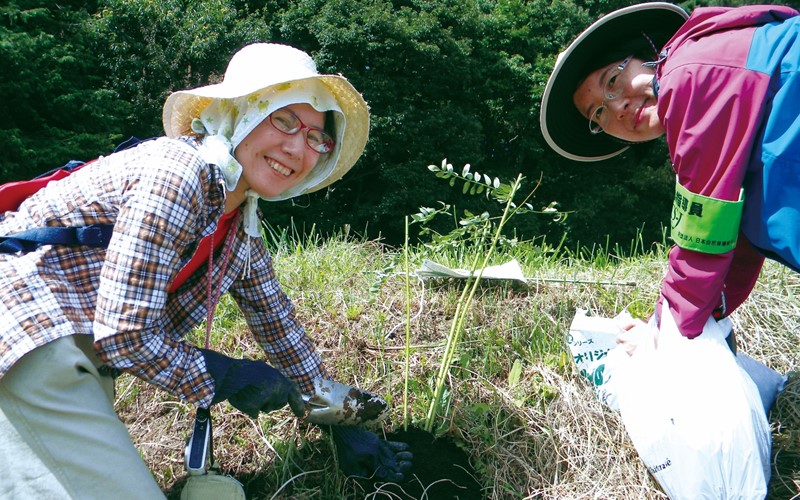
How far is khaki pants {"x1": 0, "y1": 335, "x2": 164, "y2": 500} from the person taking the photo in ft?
→ 4.84

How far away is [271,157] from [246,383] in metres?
0.63

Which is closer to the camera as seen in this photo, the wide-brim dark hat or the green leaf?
the wide-brim dark hat

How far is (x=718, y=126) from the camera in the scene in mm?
1647

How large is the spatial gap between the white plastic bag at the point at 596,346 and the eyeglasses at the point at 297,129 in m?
1.18

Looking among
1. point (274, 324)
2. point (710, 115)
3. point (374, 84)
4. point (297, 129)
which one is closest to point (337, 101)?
point (297, 129)

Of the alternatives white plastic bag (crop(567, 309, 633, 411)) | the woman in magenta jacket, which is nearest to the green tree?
white plastic bag (crop(567, 309, 633, 411))

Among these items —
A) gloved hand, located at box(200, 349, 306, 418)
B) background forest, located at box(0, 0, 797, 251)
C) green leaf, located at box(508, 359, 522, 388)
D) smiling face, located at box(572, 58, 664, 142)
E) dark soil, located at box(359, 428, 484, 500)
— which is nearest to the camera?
gloved hand, located at box(200, 349, 306, 418)

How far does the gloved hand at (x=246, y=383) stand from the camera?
183cm

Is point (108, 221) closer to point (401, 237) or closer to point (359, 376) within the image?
point (359, 376)

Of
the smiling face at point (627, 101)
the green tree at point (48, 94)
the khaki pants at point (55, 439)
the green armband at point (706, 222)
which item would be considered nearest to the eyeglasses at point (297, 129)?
the khaki pants at point (55, 439)

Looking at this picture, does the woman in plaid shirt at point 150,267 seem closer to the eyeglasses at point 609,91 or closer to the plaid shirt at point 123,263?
the plaid shirt at point 123,263

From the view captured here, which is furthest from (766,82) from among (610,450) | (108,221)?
(108,221)

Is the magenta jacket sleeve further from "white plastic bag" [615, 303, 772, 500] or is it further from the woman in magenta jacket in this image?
"white plastic bag" [615, 303, 772, 500]

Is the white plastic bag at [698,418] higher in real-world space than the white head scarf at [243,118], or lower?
lower
